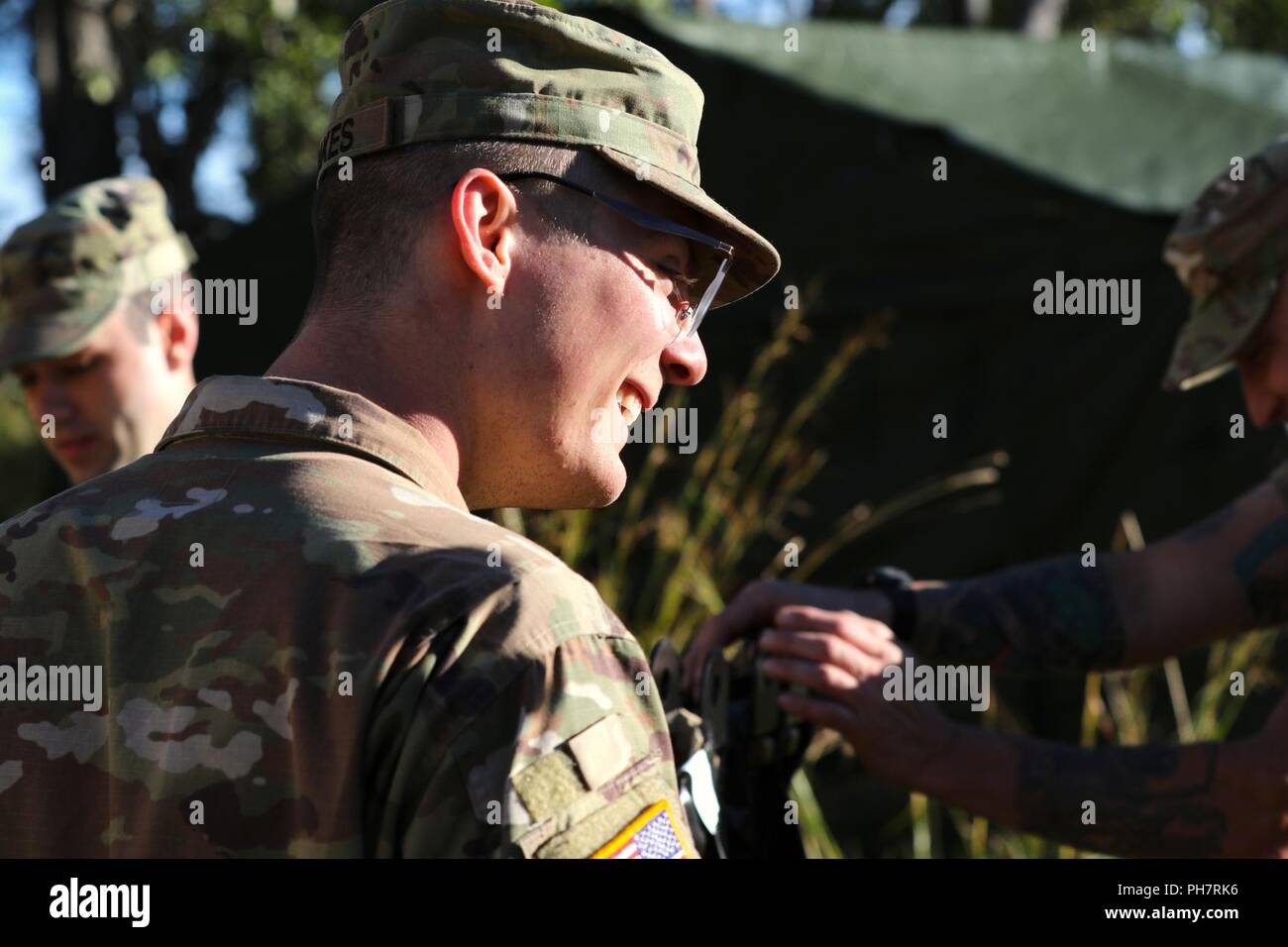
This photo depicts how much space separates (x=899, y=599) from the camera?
10.6 ft

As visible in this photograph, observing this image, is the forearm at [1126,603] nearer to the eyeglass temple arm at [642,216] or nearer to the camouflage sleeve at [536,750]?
the eyeglass temple arm at [642,216]

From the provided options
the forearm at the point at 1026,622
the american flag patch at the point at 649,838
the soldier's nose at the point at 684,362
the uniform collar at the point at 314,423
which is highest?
the soldier's nose at the point at 684,362

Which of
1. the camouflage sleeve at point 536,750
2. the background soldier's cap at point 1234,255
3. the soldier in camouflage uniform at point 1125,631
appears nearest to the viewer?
the camouflage sleeve at point 536,750

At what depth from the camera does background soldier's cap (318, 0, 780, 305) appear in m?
1.71

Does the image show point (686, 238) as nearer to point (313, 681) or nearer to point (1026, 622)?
point (313, 681)

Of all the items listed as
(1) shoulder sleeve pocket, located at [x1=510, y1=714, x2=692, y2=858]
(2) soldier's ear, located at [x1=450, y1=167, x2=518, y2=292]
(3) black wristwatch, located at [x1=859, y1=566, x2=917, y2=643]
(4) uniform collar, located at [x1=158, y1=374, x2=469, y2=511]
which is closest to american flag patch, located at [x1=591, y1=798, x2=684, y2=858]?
(1) shoulder sleeve pocket, located at [x1=510, y1=714, x2=692, y2=858]

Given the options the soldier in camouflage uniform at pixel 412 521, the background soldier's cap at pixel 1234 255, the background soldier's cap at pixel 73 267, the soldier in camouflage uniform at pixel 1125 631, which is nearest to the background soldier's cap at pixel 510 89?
the soldier in camouflage uniform at pixel 412 521

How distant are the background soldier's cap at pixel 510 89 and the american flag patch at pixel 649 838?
0.77 m

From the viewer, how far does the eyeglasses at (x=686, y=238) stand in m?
1.72

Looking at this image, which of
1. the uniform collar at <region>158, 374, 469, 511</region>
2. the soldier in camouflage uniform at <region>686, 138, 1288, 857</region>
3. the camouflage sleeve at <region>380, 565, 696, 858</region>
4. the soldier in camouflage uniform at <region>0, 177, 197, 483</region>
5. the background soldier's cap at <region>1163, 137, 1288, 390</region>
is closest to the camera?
the camouflage sleeve at <region>380, 565, 696, 858</region>

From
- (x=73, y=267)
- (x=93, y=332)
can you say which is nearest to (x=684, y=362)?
(x=93, y=332)

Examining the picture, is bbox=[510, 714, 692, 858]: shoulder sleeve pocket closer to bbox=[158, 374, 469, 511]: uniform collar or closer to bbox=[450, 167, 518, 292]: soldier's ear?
bbox=[158, 374, 469, 511]: uniform collar

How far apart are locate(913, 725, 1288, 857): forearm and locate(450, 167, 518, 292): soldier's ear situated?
147cm
